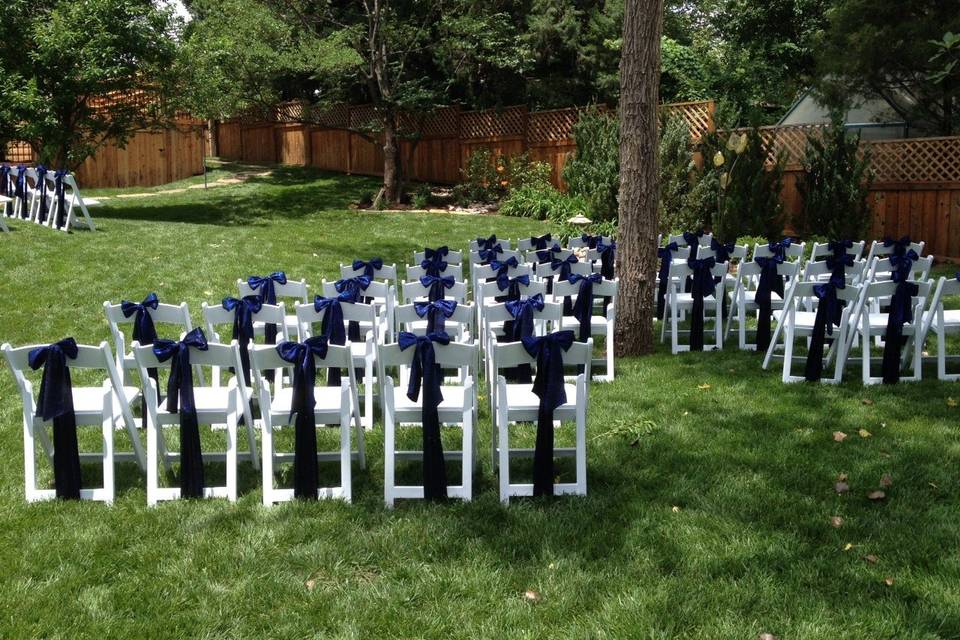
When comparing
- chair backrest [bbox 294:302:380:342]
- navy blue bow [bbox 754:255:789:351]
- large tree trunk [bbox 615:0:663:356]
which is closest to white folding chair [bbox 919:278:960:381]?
navy blue bow [bbox 754:255:789:351]

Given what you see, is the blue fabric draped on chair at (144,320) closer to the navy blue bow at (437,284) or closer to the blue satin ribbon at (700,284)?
the navy blue bow at (437,284)

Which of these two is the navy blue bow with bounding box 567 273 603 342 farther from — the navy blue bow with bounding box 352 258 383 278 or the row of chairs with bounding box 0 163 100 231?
the row of chairs with bounding box 0 163 100 231

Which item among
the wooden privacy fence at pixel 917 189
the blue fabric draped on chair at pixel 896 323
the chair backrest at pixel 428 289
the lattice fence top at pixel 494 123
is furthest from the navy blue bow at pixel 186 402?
the lattice fence top at pixel 494 123

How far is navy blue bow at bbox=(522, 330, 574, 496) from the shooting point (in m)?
4.93

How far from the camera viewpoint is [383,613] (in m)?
3.84

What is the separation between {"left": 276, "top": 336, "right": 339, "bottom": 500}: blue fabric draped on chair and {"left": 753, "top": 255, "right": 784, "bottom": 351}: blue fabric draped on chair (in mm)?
4871

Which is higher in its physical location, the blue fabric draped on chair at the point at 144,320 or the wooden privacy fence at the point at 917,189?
the wooden privacy fence at the point at 917,189

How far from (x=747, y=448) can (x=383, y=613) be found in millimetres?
2843

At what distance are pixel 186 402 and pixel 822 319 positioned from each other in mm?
4850

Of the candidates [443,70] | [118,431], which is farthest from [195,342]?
[443,70]

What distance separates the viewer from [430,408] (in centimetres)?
496

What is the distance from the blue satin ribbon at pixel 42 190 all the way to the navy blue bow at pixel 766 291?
37.7 ft

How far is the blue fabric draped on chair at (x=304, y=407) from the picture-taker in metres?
4.87

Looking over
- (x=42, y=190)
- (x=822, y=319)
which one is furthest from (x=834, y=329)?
(x=42, y=190)
